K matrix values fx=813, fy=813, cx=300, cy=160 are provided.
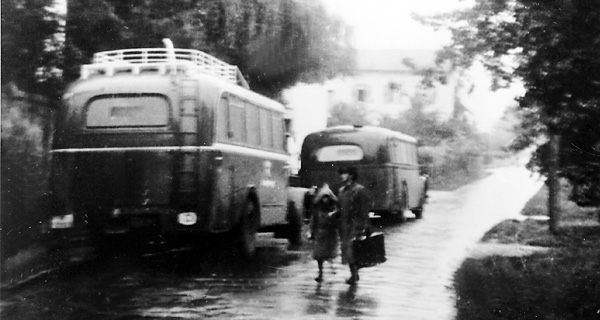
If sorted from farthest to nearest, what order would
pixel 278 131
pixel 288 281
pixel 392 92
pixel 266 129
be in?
pixel 278 131, pixel 266 129, pixel 288 281, pixel 392 92

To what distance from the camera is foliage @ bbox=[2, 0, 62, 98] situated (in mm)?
8000

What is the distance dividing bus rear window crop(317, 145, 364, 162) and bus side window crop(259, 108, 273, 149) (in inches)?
30.5

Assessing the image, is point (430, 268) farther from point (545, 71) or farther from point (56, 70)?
point (56, 70)

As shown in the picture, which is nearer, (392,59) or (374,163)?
(392,59)

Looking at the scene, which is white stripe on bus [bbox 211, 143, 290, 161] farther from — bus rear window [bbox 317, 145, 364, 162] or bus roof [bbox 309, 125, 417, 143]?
bus roof [bbox 309, 125, 417, 143]

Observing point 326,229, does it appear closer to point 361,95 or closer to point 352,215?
point 352,215

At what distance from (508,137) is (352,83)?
5.06 ft

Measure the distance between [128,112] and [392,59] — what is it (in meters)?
2.59

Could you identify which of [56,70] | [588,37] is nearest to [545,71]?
[588,37]

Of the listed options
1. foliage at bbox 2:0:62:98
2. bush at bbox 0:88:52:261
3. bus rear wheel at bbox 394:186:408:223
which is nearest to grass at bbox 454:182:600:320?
bus rear wheel at bbox 394:186:408:223

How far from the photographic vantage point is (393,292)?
7.46 metres

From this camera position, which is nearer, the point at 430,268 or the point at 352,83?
the point at 352,83

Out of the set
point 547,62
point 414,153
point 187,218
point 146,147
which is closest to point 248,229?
point 187,218

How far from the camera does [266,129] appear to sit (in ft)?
30.6
